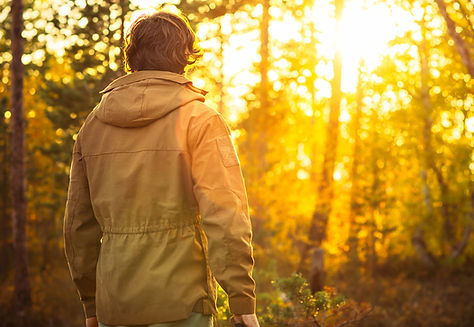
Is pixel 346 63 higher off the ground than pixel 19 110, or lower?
higher

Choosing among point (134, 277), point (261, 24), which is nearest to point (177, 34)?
point (134, 277)

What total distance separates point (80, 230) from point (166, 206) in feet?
1.69

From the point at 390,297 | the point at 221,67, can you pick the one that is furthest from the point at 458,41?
the point at 221,67

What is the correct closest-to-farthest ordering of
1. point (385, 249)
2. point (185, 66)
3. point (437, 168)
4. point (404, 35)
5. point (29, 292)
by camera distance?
point (185, 66) → point (404, 35) → point (29, 292) → point (437, 168) → point (385, 249)

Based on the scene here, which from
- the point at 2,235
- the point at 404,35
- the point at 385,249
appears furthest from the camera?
the point at 2,235

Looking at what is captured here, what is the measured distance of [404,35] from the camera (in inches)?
442

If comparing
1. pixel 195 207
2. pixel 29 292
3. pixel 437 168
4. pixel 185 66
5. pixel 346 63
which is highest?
pixel 346 63

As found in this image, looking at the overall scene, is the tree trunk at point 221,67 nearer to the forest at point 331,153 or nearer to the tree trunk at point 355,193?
the forest at point 331,153

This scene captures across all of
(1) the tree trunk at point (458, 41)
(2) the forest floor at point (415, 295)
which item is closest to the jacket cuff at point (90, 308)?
(1) the tree trunk at point (458, 41)

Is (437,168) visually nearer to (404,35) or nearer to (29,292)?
(404,35)

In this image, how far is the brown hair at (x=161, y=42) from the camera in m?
2.11

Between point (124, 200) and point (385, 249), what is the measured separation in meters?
14.1

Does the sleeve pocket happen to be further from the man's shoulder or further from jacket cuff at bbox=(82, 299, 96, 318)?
jacket cuff at bbox=(82, 299, 96, 318)

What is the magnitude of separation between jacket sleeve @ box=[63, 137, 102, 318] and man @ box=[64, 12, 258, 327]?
12 centimetres
